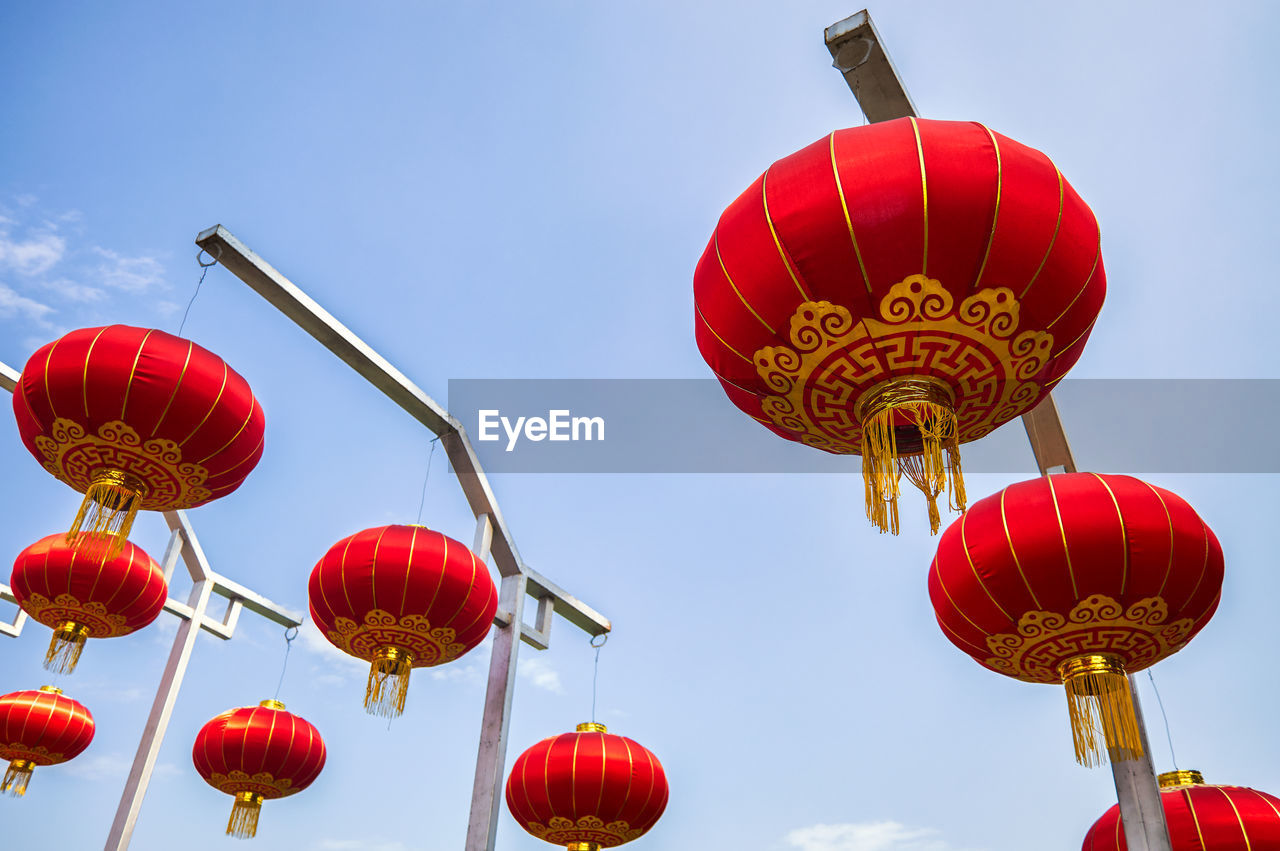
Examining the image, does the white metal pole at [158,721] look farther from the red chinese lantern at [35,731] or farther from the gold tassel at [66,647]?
the gold tassel at [66,647]

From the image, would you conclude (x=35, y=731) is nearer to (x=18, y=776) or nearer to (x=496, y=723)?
(x=18, y=776)

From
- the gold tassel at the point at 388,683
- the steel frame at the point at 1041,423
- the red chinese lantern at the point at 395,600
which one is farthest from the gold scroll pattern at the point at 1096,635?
the gold tassel at the point at 388,683

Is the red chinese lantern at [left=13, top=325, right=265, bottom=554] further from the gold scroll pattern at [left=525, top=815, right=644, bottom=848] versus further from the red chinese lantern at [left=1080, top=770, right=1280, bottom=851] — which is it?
the red chinese lantern at [left=1080, top=770, right=1280, bottom=851]

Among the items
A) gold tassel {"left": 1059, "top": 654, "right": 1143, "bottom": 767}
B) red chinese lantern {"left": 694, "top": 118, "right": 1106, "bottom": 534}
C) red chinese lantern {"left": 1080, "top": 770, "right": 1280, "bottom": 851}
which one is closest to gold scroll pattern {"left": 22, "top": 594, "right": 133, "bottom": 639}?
red chinese lantern {"left": 694, "top": 118, "right": 1106, "bottom": 534}

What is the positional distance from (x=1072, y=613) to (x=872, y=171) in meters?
1.74

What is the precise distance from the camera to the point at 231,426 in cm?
286

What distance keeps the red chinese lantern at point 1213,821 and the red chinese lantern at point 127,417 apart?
148 inches

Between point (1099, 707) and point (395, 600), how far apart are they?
8.66 feet

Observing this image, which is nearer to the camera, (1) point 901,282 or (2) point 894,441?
(1) point 901,282

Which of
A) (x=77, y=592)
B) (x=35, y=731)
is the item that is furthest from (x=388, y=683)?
(x=35, y=731)

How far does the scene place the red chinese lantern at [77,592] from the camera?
405cm

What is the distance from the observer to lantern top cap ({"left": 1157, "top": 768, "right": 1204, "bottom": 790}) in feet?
12.4

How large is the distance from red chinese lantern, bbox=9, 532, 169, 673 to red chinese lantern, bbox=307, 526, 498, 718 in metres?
1.34

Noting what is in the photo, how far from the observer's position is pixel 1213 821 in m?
3.36
